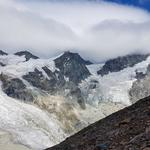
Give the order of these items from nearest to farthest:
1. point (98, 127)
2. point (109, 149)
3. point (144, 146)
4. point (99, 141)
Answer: point (144, 146) < point (109, 149) < point (99, 141) < point (98, 127)

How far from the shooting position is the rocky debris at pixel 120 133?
34.2 metres

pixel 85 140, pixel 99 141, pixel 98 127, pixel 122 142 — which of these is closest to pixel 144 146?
pixel 122 142

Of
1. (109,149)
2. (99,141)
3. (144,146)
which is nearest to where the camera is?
(144,146)

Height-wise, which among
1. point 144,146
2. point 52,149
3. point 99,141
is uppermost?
point 144,146

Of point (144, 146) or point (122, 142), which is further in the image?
point (122, 142)

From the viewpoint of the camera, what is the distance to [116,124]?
41.6 meters

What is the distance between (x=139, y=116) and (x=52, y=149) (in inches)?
357

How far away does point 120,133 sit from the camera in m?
37.8

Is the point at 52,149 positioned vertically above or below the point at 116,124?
below

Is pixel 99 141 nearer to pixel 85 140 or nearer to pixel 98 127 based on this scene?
pixel 85 140

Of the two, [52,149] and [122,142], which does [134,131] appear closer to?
[122,142]

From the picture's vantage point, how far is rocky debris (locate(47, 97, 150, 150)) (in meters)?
34.2

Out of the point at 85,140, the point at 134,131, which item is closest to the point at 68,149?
the point at 85,140

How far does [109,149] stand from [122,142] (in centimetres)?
82
